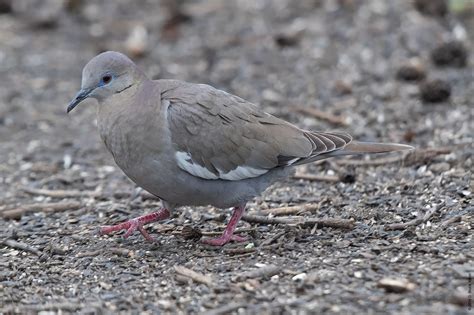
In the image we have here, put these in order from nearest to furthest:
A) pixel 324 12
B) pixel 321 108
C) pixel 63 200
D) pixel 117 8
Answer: pixel 63 200, pixel 321 108, pixel 324 12, pixel 117 8

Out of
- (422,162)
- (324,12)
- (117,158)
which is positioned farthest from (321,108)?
(117,158)

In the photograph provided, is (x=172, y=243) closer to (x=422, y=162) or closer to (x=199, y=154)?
(x=199, y=154)

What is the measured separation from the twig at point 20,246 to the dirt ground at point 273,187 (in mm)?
15

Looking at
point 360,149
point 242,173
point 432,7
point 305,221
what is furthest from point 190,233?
point 432,7

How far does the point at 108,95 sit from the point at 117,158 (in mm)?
416

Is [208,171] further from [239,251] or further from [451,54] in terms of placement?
[451,54]

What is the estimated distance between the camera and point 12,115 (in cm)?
822

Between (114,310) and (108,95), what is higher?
(108,95)

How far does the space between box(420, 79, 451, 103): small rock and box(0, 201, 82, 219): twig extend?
3333 mm

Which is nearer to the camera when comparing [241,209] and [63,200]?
[241,209]

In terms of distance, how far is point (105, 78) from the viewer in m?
5.08

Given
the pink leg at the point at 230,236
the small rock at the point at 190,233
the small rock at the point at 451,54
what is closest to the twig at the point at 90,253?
the small rock at the point at 190,233

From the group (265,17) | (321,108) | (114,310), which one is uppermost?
(265,17)

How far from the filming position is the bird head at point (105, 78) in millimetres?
5051
